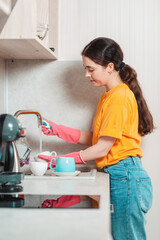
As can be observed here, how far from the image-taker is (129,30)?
7.64ft

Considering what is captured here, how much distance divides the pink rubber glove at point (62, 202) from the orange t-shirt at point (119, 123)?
748 mm

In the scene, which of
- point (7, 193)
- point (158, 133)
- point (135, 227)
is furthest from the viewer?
point (158, 133)

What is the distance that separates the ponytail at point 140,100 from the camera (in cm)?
210

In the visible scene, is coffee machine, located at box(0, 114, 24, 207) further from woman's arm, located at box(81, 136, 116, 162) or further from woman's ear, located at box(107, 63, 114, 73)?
woman's ear, located at box(107, 63, 114, 73)

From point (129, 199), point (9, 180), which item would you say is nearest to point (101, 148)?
point (129, 199)

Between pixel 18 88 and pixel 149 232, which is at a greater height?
pixel 18 88

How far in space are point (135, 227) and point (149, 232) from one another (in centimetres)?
50

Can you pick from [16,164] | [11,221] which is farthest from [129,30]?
[11,221]

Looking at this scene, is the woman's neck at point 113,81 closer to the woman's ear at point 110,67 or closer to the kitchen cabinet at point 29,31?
the woman's ear at point 110,67

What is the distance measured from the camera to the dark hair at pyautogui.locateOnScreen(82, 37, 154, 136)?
2.01 meters

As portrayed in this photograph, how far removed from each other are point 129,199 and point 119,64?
729 mm

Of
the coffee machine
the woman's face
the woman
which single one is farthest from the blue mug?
the coffee machine

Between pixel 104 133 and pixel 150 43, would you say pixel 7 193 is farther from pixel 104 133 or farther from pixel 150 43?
pixel 150 43

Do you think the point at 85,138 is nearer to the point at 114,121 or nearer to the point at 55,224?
the point at 114,121
